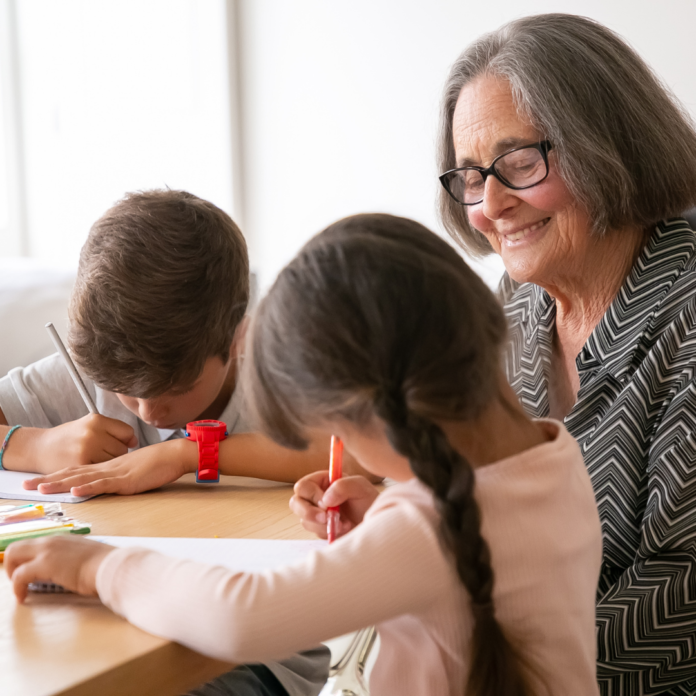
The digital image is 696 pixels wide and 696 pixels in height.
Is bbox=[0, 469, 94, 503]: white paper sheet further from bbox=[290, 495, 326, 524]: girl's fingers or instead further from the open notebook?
bbox=[290, 495, 326, 524]: girl's fingers

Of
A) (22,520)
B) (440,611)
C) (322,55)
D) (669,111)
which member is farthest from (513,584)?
(322,55)

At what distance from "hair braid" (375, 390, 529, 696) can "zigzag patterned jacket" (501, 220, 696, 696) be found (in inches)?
10.9

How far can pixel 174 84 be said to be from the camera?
294 cm

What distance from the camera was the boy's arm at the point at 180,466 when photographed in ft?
3.51

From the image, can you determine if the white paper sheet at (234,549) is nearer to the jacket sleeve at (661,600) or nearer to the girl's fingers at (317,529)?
the girl's fingers at (317,529)

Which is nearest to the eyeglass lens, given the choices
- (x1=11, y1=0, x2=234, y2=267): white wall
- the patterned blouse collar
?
the patterned blouse collar

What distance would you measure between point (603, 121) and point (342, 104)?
5.82 feet

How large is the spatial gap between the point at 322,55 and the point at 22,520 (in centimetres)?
232

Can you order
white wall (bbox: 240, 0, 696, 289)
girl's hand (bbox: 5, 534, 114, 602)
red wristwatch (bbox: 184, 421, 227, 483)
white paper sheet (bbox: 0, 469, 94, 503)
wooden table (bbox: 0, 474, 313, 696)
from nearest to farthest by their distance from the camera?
wooden table (bbox: 0, 474, 313, 696) → girl's hand (bbox: 5, 534, 114, 602) → white paper sheet (bbox: 0, 469, 94, 503) → red wristwatch (bbox: 184, 421, 227, 483) → white wall (bbox: 240, 0, 696, 289)

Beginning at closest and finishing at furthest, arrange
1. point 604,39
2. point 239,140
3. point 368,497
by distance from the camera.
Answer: point 368,497, point 604,39, point 239,140

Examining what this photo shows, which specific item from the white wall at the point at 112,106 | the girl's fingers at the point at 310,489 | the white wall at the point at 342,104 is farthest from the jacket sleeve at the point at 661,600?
the white wall at the point at 112,106

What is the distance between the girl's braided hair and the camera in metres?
0.59

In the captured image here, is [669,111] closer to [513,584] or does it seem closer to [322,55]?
[513,584]

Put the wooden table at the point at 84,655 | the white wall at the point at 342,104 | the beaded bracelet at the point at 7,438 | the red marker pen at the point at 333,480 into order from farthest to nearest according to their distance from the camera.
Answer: the white wall at the point at 342,104 → the beaded bracelet at the point at 7,438 → the red marker pen at the point at 333,480 → the wooden table at the point at 84,655
